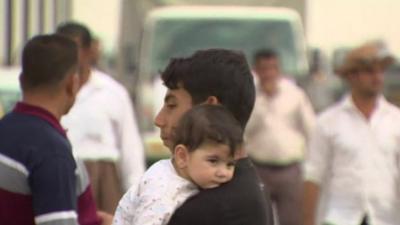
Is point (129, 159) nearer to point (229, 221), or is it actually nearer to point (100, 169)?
point (100, 169)

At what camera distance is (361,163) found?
6883 millimetres

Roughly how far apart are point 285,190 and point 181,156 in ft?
20.8

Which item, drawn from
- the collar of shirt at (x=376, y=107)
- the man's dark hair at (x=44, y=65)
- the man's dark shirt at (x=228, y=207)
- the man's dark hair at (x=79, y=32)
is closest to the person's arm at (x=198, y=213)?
the man's dark shirt at (x=228, y=207)

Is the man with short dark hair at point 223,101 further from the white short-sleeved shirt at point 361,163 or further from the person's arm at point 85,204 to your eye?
the white short-sleeved shirt at point 361,163

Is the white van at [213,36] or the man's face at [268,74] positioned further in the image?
the white van at [213,36]

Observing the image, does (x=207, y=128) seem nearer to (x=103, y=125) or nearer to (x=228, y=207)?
(x=228, y=207)

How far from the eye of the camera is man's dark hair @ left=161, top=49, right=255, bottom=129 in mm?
3618

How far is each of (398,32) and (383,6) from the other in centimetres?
51

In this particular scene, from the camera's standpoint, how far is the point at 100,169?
7.30 meters

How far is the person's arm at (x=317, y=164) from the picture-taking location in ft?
23.4

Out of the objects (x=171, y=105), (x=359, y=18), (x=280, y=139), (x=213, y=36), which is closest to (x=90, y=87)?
(x=280, y=139)

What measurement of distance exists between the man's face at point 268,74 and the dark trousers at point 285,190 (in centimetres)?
70

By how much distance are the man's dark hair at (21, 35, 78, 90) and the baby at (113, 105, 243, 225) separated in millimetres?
1023

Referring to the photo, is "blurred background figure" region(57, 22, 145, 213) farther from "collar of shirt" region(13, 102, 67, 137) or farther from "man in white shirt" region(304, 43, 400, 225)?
"collar of shirt" region(13, 102, 67, 137)
